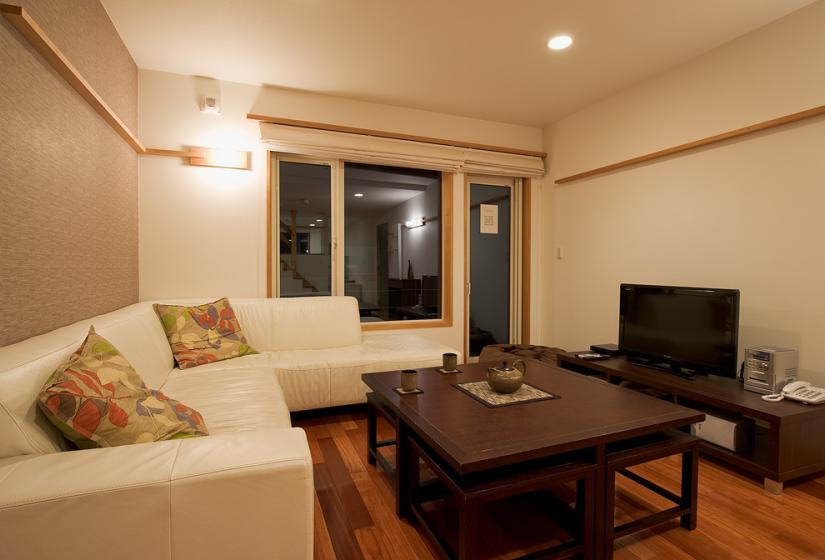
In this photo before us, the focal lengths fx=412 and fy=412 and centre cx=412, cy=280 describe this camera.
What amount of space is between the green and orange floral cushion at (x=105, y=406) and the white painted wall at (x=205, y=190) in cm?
204

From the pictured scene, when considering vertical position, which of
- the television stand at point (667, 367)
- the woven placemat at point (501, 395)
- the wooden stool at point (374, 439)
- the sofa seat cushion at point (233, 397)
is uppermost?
the woven placemat at point (501, 395)

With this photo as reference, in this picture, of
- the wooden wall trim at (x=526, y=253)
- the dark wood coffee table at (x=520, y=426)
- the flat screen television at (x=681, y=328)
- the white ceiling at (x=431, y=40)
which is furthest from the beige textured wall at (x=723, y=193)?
the dark wood coffee table at (x=520, y=426)

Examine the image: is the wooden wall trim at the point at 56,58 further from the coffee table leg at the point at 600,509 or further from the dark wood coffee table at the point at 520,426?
A: the coffee table leg at the point at 600,509

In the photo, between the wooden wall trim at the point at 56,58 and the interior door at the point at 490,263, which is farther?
the interior door at the point at 490,263

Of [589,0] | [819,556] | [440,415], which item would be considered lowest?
[819,556]

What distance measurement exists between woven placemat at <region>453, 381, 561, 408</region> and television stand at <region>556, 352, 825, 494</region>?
1088 millimetres

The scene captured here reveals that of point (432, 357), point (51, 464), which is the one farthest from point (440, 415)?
point (432, 357)

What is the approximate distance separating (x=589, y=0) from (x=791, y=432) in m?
2.52

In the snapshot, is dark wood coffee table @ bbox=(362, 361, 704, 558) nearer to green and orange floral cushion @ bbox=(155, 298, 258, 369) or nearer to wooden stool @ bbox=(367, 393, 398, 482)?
wooden stool @ bbox=(367, 393, 398, 482)

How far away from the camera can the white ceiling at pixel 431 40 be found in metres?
2.44

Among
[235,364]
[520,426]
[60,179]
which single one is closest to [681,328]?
[520,426]

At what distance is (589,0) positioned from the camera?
7.80 feet

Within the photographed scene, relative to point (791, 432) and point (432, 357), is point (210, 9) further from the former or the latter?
point (791, 432)

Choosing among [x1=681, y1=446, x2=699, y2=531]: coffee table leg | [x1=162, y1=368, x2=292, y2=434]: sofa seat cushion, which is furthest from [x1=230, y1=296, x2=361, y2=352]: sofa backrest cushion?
[x1=681, y1=446, x2=699, y2=531]: coffee table leg
